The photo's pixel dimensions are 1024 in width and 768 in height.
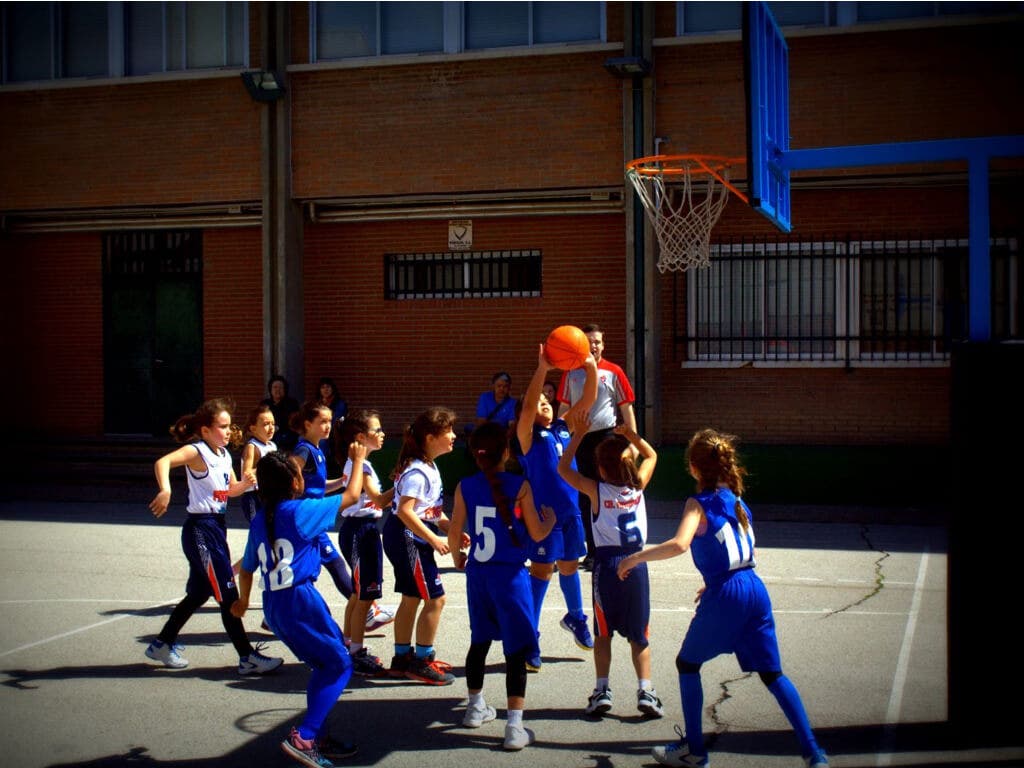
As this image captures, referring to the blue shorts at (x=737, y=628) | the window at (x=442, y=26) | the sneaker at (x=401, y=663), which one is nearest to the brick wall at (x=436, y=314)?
the window at (x=442, y=26)

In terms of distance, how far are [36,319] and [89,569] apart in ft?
31.2

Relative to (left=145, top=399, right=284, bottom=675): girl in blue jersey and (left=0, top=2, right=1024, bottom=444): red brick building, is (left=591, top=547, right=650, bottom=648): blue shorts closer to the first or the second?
(left=145, top=399, right=284, bottom=675): girl in blue jersey

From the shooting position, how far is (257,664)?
6.97 metres

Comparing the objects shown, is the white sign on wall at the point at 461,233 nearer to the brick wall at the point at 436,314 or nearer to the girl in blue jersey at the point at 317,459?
the brick wall at the point at 436,314

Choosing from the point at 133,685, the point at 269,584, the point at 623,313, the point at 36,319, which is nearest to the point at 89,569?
the point at 133,685

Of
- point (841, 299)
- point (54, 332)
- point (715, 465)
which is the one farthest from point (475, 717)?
point (54, 332)

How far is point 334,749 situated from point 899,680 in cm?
331

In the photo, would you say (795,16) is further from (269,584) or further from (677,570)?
(269,584)

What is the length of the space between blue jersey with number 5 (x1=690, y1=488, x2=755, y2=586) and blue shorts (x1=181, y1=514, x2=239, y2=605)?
3.16 metres

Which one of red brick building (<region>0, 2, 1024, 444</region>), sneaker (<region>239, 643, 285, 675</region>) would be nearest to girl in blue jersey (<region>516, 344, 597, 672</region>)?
sneaker (<region>239, 643, 285, 675</region>)

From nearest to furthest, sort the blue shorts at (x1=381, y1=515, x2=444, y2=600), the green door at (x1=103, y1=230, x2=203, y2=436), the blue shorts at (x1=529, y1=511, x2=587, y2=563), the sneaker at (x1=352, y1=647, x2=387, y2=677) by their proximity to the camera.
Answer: the blue shorts at (x1=381, y1=515, x2=444, y2=600) → the sneaker at (x1=352, y1=647, x2=387, y2=677) → the blue shorts at (x1=529, y1=511, x2=587, y2=563) → the green door at (x1=103, y1=230, x2=203, y2=436)

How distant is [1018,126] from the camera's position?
554 inches

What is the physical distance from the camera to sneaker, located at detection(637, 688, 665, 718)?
236 inches

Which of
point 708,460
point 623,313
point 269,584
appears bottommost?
point 269,584
